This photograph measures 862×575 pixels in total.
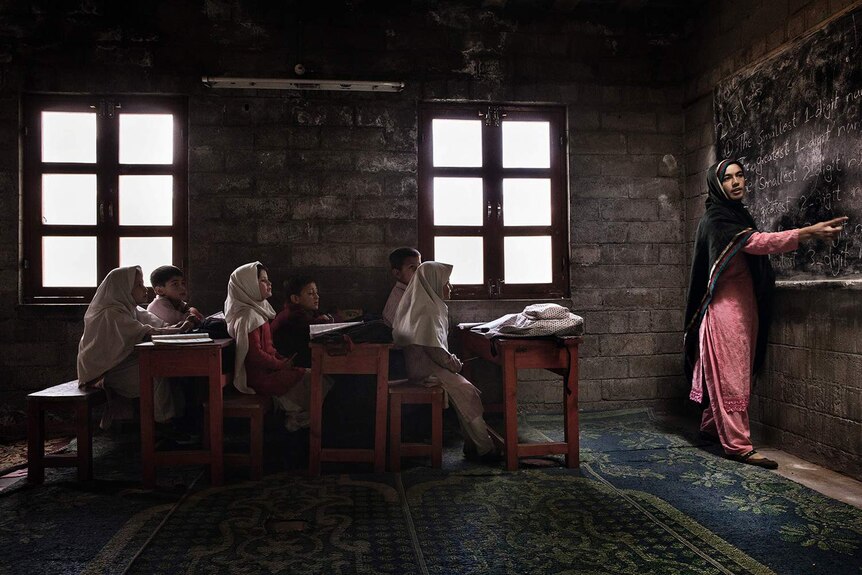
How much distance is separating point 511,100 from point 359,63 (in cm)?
133

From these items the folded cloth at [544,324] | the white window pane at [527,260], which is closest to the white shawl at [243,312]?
the folded cloth at [544,324]

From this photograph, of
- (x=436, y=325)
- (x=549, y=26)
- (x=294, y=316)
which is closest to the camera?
(x=436, y=325)

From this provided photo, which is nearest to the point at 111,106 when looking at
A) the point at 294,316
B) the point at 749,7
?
the point at 294,316

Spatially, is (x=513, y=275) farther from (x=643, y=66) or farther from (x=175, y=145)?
(x=175, y=145)

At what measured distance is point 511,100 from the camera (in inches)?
213

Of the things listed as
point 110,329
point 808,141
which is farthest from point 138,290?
point 808,141

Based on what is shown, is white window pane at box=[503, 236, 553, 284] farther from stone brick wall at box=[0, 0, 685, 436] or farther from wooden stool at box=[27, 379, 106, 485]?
wooden stool at box=[27, 379, 106, 485]

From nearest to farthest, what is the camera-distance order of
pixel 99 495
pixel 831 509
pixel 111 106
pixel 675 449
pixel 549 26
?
pixel 831 509 → pixel 99 495 → pixel 675 449 → pixel 111 106 → pixel 549 26

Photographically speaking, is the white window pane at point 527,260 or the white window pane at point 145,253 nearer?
the white window pane at point 145,253

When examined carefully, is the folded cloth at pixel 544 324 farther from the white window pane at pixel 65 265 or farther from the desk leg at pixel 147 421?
the white window pane at pixel 65 265

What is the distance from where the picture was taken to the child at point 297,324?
14.6 feet

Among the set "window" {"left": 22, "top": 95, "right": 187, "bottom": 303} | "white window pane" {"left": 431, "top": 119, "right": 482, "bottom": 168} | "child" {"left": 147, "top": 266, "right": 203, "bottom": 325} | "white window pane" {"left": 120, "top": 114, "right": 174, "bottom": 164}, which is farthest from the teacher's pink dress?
"white window pane" {"left": 120, "top": 114, "right": 174, "bottom": 164}

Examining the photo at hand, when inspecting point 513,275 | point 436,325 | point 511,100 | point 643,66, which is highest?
point 643,66

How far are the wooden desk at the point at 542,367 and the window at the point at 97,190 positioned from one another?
2955 mm
